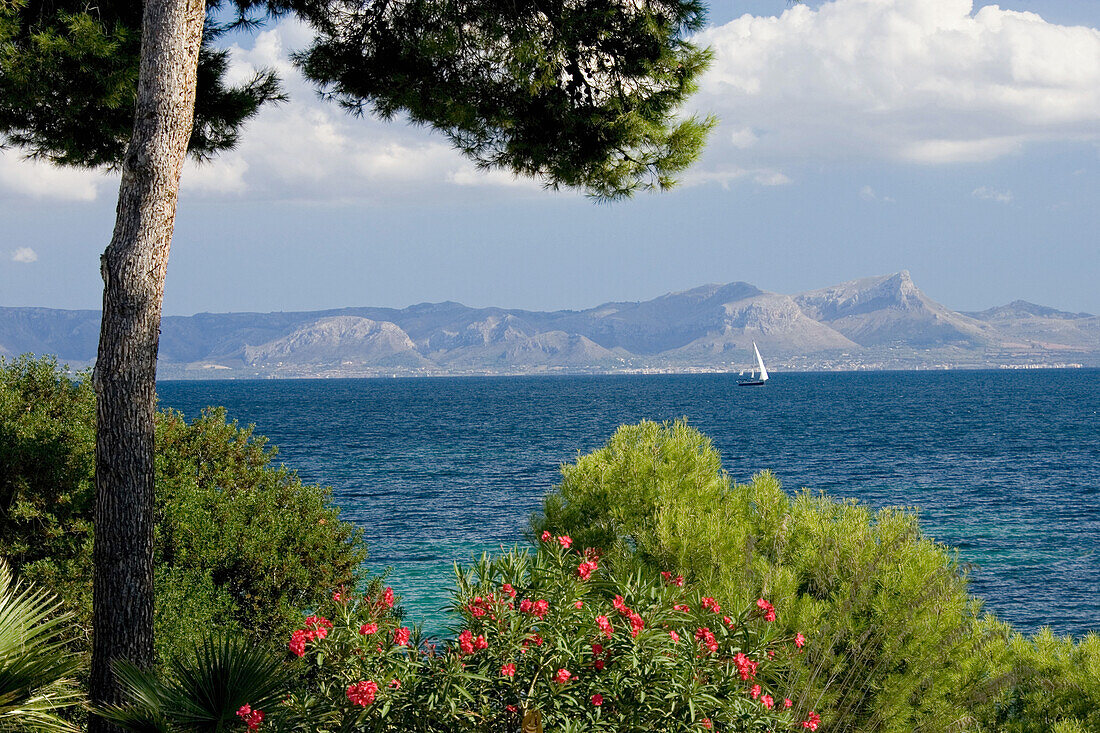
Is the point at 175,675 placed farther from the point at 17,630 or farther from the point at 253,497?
the point at 253,497

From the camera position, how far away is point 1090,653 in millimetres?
8828

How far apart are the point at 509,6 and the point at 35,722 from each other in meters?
6.54

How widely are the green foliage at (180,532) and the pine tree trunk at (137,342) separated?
201cm

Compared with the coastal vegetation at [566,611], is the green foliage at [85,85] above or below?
above

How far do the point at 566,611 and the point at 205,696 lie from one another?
1.80 metres

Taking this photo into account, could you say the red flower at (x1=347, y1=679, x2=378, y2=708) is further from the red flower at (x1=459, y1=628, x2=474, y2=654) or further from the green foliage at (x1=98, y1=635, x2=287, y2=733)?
the green foliage at (x1=98, y1=635, x2=287, y2=733)

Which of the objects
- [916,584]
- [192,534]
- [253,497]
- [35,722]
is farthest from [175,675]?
[916,584]

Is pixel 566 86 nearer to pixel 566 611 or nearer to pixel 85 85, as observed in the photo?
pixel 85 85

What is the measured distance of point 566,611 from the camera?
450 cm

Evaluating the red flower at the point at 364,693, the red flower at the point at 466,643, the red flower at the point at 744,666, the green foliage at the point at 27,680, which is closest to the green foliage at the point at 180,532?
the green foliage at the point at 27,680

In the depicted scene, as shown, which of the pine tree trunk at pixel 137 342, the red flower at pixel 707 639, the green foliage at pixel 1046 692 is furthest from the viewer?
the green foliage at pixel 1046 692

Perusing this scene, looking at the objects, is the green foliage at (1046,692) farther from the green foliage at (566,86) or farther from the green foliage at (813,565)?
the green foliage at (566,86)

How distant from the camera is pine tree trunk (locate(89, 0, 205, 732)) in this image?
5.62 m

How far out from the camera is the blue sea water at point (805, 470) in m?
23.9
